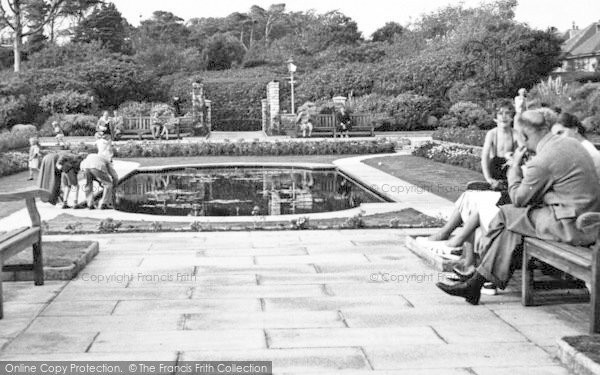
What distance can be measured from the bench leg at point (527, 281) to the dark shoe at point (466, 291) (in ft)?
1.00

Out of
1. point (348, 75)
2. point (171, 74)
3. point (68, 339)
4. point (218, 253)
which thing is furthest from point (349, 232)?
point (171, 74)

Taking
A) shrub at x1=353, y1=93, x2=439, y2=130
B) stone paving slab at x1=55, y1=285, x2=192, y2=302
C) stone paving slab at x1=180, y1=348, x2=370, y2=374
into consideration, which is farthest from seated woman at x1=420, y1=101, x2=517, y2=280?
shrub at x1=353, y1=93, x2=439, y2=130

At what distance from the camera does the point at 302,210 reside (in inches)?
493

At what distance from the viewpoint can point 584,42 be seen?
60.8 m

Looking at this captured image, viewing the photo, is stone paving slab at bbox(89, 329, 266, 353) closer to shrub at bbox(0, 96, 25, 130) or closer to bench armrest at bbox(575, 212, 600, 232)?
bench armrest at bbox(575, 212, 600, 232)

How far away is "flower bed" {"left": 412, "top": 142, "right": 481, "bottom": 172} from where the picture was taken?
59.8ft

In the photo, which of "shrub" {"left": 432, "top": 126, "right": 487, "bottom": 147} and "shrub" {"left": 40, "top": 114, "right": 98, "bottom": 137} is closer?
"shrub" {"left": 432, "top": 126, "right": 487, "bottom": 147}

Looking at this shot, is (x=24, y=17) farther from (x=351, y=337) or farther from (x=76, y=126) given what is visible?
(x=351, y=337)

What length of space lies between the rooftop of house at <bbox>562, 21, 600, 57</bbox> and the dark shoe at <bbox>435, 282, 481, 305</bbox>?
176ft

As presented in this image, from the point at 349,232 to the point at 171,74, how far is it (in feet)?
138

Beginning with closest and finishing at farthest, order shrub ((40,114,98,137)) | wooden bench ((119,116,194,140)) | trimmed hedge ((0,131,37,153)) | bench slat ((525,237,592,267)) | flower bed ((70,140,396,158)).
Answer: bench slat ((525,237,592,267))
trimmed hedge ((0,131,37,153))
flower bed ((70,140,396,158))
wooden bench ((119,116,194,140))
shrub ((40,114,98,137))

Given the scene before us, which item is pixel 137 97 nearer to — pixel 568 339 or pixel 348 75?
pixel 348 75

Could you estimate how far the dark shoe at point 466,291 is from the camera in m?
5.46

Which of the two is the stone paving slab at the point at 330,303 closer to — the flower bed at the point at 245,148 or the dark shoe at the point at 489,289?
the dark shoe at the point at 489,289
